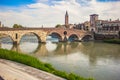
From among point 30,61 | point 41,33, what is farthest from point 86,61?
point 41,33

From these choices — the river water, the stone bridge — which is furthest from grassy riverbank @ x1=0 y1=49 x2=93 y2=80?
the stone bridge

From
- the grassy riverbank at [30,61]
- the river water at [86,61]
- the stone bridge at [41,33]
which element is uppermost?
the stone bridge at [41,33]

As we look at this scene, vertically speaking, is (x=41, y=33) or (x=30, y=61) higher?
(x=41, y=33)

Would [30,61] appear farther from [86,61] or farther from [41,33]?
[41,33]

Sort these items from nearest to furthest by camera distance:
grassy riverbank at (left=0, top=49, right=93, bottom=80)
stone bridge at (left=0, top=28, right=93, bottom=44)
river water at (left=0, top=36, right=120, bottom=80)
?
grassy riverbank at (left=0, top=49, right=93, bottom=80) < river water at (left=0, top=36, right=120, bottom=80) < stone bridge at (left=0, top=28, right=93, bottom=44)

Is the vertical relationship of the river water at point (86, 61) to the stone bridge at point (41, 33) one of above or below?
below

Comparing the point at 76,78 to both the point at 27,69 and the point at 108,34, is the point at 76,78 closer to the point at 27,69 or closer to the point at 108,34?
the point at 27,69

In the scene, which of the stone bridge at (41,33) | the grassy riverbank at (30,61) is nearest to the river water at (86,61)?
the grassy riverbank at (30,61)

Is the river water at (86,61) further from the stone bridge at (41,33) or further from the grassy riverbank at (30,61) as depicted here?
the stone bridge at (41,33)

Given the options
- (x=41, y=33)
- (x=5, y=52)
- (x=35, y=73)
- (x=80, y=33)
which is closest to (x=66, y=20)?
(x=80, y=33)

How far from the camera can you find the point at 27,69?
11.7 m

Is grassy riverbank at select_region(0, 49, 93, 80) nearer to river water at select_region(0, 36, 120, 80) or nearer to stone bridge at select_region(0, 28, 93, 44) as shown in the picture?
river water at select_region(0, 36, 120, 80)

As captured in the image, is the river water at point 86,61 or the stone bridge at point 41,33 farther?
the stone bridge at point 41,33

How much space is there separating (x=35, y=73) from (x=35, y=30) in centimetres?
3346
